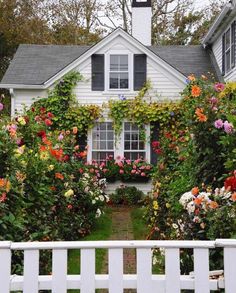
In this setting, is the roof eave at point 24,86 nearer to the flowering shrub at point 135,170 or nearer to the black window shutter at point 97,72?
the black window shutter at point 97,72

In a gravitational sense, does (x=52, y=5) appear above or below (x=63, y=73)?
above

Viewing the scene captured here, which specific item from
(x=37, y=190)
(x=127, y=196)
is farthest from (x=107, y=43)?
(x=37, y=190)

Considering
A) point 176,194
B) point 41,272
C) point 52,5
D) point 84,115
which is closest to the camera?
point 41,272

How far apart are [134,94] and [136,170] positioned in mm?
2336

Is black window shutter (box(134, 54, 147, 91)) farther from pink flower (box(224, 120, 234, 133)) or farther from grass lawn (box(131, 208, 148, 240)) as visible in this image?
pink flower (box(224, 120, 234, 133))

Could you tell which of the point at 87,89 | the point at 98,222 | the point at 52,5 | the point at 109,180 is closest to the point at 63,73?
the point at 87,89

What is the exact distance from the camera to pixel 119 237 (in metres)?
7.89

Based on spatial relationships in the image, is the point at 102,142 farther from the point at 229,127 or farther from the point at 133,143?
the point at 229,127

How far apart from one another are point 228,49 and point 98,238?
858cm

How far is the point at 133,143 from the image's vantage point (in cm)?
1381

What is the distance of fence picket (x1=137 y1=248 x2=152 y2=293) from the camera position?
2324 millimetres

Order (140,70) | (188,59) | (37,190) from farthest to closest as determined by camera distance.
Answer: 1. (188,59)
2. (140,70)
3. (37,190)

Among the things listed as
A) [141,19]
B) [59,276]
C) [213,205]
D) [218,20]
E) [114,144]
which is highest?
[141,19]

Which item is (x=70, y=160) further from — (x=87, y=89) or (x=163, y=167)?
(x=87, y=89)
